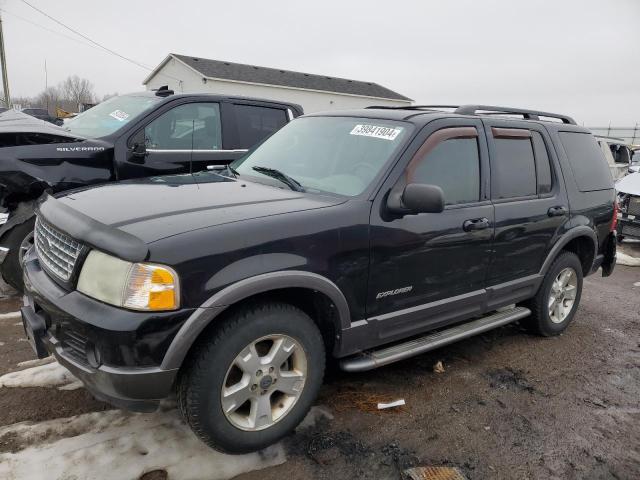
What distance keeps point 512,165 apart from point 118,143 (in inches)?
147

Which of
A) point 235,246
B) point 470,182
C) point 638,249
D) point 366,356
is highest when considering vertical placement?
point 470,182

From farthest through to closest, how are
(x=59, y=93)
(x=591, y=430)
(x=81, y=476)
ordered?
(x=59, y=93)
(x=591, y=430)
(x=81, y=476)

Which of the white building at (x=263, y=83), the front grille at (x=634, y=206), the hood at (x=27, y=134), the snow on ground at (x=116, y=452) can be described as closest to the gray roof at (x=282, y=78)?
the white building at (x=263, y=83)

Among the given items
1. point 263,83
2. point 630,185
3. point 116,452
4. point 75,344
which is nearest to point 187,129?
point 75,344

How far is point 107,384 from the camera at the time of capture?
2307mm

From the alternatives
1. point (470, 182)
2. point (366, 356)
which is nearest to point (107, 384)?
point (366, 356)

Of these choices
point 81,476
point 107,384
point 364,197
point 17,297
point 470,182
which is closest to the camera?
point 107,384

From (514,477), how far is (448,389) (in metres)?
0.95

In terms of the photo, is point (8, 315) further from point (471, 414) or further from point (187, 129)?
point (471, 414)

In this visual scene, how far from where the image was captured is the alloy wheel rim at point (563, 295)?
464 centimetres

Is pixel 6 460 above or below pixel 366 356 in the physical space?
below

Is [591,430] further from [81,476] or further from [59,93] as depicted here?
[59,93]

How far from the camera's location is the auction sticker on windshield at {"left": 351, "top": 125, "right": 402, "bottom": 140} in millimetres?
3377

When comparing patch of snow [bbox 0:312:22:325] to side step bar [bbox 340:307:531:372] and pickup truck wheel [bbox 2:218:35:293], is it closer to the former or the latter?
pickup truck wheel [bbox 2:218:35:293]
